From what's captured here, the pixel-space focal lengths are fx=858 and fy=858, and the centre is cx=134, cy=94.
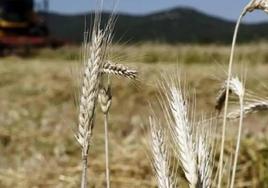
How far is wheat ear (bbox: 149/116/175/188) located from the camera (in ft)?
3.82

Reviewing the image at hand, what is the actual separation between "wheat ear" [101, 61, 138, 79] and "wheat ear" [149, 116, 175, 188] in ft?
0.26

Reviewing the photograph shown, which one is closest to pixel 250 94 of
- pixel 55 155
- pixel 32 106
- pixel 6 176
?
pixel 6 176

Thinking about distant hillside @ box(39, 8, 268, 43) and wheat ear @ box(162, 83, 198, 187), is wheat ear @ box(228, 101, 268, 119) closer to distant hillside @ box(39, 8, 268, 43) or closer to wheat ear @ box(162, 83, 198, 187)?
wheat ear @ box(162, 83, 198, 187)

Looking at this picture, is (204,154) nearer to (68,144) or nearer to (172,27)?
(68,144)

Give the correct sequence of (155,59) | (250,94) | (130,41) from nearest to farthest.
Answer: (130,41) < (250,94) < (155,59)

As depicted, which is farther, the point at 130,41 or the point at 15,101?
the point at 15,101

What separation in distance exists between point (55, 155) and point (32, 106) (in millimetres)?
3576

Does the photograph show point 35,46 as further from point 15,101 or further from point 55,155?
point 55,155

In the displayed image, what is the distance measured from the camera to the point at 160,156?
47.6 inches

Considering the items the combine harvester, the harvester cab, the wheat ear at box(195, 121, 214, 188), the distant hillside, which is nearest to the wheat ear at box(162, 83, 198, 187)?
the wheat ear at box(195, 121, 214, 188)

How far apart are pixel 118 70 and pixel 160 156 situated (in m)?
0.18

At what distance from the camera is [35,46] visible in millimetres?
19547

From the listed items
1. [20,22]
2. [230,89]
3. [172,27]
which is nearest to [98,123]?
[230,89]

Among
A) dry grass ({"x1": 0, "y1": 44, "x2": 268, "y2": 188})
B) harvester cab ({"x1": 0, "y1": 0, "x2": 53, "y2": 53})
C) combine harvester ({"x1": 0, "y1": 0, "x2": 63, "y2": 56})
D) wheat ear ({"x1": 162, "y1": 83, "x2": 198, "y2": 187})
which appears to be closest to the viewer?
wheat ear ({"x1": 162, "y1": 83, "x2": 198, "y2": 187})
